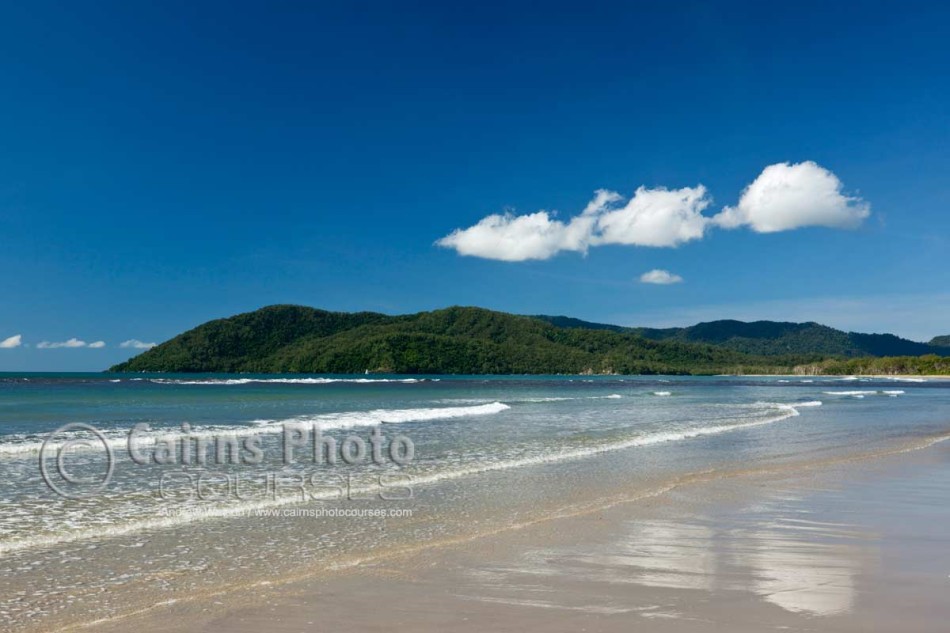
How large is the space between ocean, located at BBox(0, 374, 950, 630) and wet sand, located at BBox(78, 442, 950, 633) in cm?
68

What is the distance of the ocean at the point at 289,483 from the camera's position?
709cm

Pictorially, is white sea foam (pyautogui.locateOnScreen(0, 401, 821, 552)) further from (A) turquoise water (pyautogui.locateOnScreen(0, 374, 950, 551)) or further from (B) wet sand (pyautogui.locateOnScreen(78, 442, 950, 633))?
(B) wet sand (pyautogui.locateOnScreen(78, 442, 950, 633))

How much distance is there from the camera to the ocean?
7086mm

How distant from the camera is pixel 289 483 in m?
12.6

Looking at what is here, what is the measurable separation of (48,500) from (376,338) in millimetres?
182614

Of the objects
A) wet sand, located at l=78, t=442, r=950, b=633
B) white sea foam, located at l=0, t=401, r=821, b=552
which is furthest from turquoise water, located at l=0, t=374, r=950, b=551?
wet sand, located at l=78, t=442, r=950, b=633

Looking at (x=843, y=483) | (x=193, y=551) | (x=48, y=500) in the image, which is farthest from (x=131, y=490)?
(x=843, y=483)

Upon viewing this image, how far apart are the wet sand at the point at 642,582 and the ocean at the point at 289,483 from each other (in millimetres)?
684

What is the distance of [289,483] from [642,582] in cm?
777

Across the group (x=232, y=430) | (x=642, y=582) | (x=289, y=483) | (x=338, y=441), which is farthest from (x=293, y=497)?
(x=232, y=430)

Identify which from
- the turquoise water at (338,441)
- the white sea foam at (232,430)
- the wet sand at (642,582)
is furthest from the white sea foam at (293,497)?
the white sea foam at (232,430)

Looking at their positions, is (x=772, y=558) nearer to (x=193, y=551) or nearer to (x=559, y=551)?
(x=559, y=551)

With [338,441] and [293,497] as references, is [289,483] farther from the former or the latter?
[338,441]

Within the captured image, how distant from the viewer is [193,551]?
7789 mm
